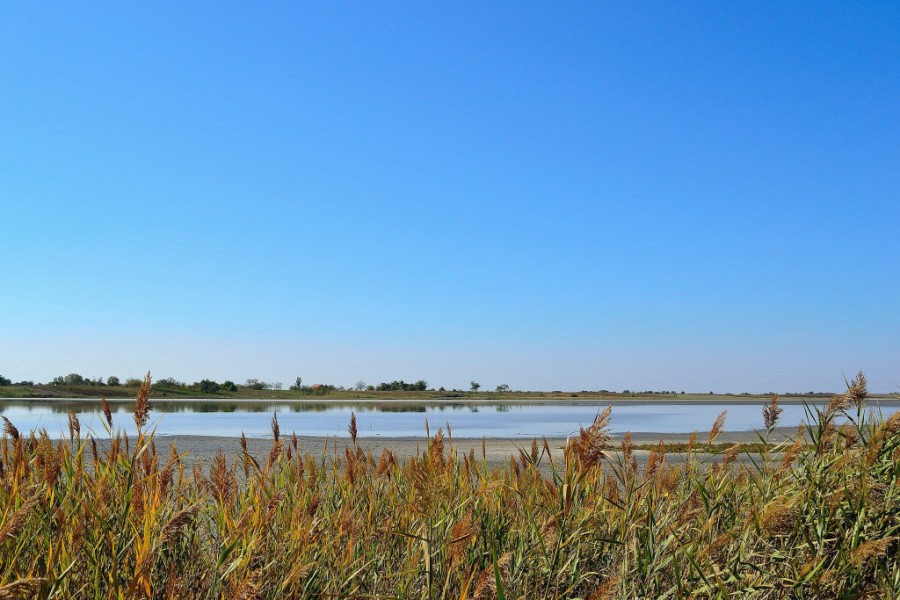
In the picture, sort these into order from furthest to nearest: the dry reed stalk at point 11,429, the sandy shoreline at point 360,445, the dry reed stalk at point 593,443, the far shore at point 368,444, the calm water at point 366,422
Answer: the calm water at point 366,422, the sandy shoreline at point 360,445, the far shore at point 368,444, the dry reed stalk at point 11,429, the dry reed stalk at point 593,443

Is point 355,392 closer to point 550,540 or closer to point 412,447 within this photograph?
point 412,447

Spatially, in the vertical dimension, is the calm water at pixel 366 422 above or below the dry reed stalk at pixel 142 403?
below

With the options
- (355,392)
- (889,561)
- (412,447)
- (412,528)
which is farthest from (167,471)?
(355,392)

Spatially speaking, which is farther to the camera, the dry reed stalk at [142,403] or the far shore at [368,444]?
the far shore at [368,444]

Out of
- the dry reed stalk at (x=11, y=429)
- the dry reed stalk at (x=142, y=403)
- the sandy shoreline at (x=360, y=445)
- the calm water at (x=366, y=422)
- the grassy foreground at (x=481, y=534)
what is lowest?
the calm water at (x=366, y=422)

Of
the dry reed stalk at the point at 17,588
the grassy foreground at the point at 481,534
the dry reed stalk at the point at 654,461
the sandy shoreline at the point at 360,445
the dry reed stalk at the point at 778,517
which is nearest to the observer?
the dry reed stalk at the point at 17,588

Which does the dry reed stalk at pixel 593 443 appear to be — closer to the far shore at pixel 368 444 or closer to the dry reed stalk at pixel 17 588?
the dry reed stalk at pixel 17 588

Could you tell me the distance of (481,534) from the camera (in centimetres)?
342

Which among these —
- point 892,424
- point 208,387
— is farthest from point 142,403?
point 208,387

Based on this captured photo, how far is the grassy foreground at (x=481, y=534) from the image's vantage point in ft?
8.57

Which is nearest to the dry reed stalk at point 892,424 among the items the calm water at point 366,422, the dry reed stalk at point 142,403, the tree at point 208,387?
the dry reed stalk at point 142,403

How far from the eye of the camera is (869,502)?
3.50 metres

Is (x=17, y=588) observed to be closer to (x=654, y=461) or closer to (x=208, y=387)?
(x=654, y=461)

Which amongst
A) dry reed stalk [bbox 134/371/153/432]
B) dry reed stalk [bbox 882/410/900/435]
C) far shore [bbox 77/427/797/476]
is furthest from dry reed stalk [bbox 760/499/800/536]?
far shore [bbox 77/427/797/476]
